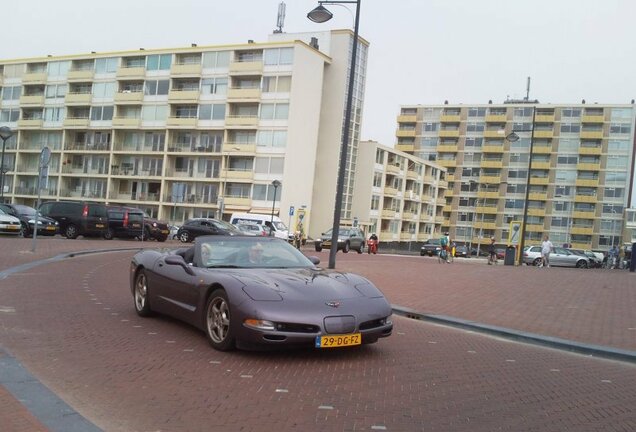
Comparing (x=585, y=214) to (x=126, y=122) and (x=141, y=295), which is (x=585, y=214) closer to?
(x=126, y=122)

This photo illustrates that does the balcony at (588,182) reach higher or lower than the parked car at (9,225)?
higher

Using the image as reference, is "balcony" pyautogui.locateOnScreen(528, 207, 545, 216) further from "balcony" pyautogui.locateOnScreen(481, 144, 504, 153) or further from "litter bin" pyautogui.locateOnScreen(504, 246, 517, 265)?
"litter bin" pyautogui.locateOnScreen(504, 246, 517, 265)

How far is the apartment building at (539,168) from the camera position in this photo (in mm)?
93875

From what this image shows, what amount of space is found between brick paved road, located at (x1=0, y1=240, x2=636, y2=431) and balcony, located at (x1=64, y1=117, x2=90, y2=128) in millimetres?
65456

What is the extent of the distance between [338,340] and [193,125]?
6077cm

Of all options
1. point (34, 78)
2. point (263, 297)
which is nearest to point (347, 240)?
point (263, 297)

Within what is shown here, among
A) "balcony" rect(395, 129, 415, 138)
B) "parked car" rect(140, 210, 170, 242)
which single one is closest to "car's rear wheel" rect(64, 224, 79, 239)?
"parked car" rect(140, 210, 170, 242)

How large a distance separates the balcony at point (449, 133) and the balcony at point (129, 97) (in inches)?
2188

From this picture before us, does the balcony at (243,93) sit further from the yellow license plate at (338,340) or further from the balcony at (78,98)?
the yellow license plate at (338,340)

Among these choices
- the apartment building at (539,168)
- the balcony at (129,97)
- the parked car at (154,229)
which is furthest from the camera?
the apartment building at (539,168)

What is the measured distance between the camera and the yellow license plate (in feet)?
19.3

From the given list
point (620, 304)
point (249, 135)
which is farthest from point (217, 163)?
point (620, 304)

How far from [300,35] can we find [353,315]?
2700 inches

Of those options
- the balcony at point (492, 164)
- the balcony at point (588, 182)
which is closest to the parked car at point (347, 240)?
the balcony at point (492, 164)
